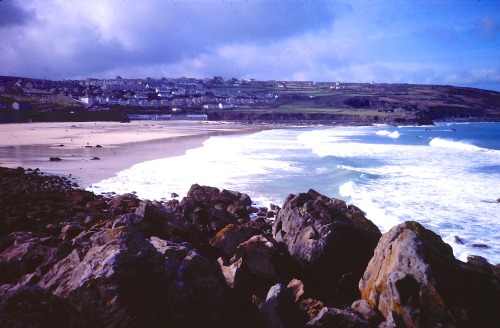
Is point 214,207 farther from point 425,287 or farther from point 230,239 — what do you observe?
point 425,287

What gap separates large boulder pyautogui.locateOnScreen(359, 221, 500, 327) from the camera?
15.1ft

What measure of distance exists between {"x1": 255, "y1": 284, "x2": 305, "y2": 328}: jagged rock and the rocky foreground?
12 millimetres

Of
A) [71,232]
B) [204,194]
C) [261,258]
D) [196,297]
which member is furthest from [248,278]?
[204,194]

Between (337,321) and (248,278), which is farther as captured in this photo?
(248,278)

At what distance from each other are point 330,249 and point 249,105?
409 feet

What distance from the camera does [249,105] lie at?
12938cm

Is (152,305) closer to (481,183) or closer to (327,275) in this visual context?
(327,275)

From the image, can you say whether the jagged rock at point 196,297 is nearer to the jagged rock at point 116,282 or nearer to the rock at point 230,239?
the jagged rock at point 116,282

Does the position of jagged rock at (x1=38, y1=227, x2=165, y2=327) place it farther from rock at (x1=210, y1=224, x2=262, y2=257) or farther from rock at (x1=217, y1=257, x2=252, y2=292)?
rock at (x1=210, y1=224, x2=262, y2=257)

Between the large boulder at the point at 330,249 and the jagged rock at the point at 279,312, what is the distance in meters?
1.17

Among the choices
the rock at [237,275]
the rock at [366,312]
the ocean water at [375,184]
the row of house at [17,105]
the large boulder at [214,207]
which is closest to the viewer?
the rock at [366,312]

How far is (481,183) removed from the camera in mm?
17312

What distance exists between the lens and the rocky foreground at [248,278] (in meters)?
3.81

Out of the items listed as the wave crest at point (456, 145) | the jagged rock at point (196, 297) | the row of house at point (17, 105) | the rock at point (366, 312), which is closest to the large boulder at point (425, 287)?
the rock at point (366, 312)
